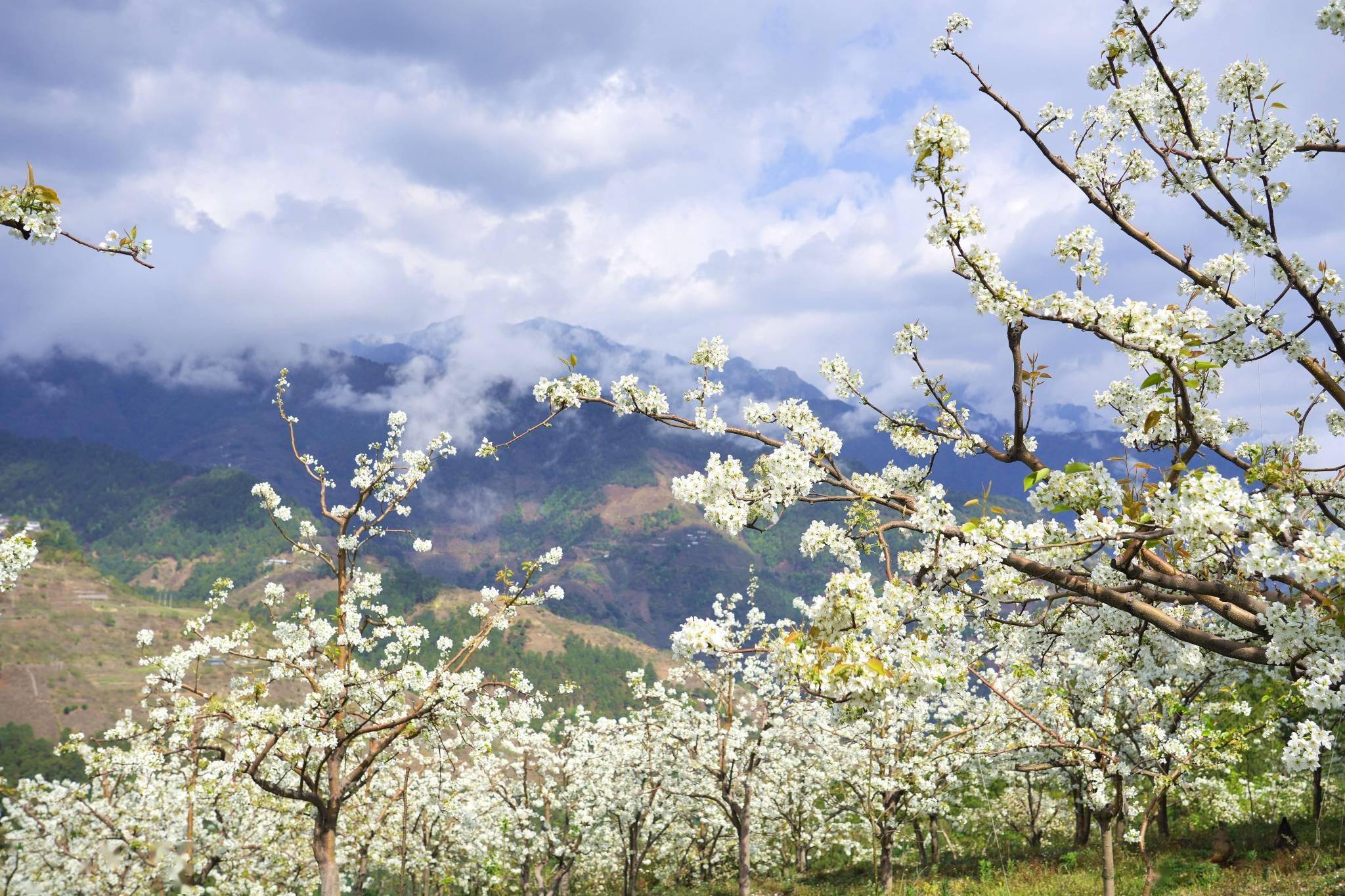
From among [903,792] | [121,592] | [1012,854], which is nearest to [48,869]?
[903,792]

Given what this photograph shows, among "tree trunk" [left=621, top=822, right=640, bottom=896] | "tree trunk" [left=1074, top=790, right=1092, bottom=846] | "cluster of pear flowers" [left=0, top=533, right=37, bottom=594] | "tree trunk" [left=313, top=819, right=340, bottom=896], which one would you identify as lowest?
"tree trunk" [left=621, top=822, right=640, bottom=896]

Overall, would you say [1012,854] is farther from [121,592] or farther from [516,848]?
[121,592]

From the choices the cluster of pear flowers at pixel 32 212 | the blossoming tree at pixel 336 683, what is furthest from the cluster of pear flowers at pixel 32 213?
the blossoming tree at pixel 336 683

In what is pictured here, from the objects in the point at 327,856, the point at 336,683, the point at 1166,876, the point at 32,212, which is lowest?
the point at 1166,876

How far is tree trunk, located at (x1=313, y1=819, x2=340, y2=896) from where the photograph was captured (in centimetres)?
930

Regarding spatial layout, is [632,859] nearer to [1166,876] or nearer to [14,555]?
[1166,876]

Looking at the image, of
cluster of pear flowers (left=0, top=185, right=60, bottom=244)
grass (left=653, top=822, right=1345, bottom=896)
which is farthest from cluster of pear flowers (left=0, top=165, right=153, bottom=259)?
grass (left=653, top=822, right=1345, bottom=896)

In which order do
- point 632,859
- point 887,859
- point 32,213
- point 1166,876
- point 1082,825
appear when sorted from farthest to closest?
point 632,859 < point 1082,825 < point 887,859 < point 1166,876 < point 32,213

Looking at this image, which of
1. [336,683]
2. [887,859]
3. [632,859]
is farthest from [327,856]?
[632,859]

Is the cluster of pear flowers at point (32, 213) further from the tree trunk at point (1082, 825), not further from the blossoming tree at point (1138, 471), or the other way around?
the tree trunk at point (1082, 825)

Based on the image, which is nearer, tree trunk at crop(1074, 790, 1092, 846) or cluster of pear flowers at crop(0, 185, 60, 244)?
cluster of pear flowers at crop(0, 185, 60, 244)

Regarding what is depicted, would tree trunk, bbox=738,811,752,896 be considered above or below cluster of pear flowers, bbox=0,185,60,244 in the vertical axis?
below

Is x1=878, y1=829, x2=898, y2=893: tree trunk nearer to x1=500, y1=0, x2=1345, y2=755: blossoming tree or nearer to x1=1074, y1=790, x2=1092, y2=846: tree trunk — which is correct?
x1=1074, y1=790, x2=1092, y2=846: tree trunk

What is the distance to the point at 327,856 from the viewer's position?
9.48 metres
